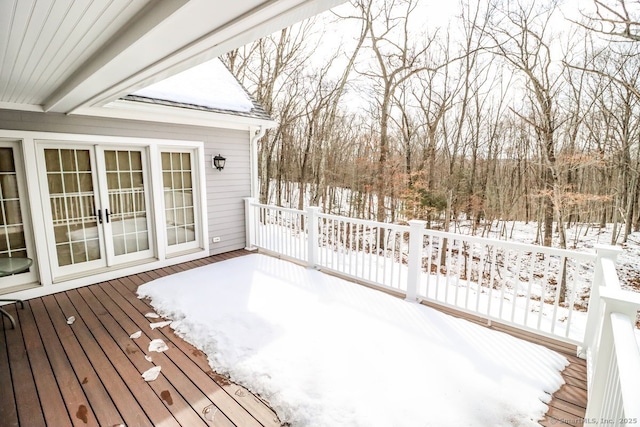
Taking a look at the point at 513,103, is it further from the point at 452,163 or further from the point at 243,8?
the point at 243,8

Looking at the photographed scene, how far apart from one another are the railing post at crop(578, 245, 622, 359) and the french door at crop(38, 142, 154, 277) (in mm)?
5648

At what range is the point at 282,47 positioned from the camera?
37.4 ft

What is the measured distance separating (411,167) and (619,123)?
20.5ft

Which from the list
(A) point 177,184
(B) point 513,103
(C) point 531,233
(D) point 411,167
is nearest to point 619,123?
(B) point 513,103

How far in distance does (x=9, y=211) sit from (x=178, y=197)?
2.08m

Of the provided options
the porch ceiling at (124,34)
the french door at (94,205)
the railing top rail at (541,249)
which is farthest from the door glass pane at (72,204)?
the railing top rail at (541,249)

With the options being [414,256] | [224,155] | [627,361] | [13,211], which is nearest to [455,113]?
[224,155]

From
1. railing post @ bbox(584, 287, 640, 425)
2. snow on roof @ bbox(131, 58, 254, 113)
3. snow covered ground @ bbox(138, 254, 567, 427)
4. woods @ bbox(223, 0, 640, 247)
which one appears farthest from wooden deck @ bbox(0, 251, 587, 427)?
woods @ bbox(223, 0, 640, 247)

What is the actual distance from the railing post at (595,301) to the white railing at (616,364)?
26 centimetres

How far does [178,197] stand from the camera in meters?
5.35

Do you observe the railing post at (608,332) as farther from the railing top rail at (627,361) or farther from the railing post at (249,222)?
the railing post at (249,222)

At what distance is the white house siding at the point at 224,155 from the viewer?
14.4 feet

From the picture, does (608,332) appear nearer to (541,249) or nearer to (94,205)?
(541,249)

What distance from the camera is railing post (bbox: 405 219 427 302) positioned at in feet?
12.0
